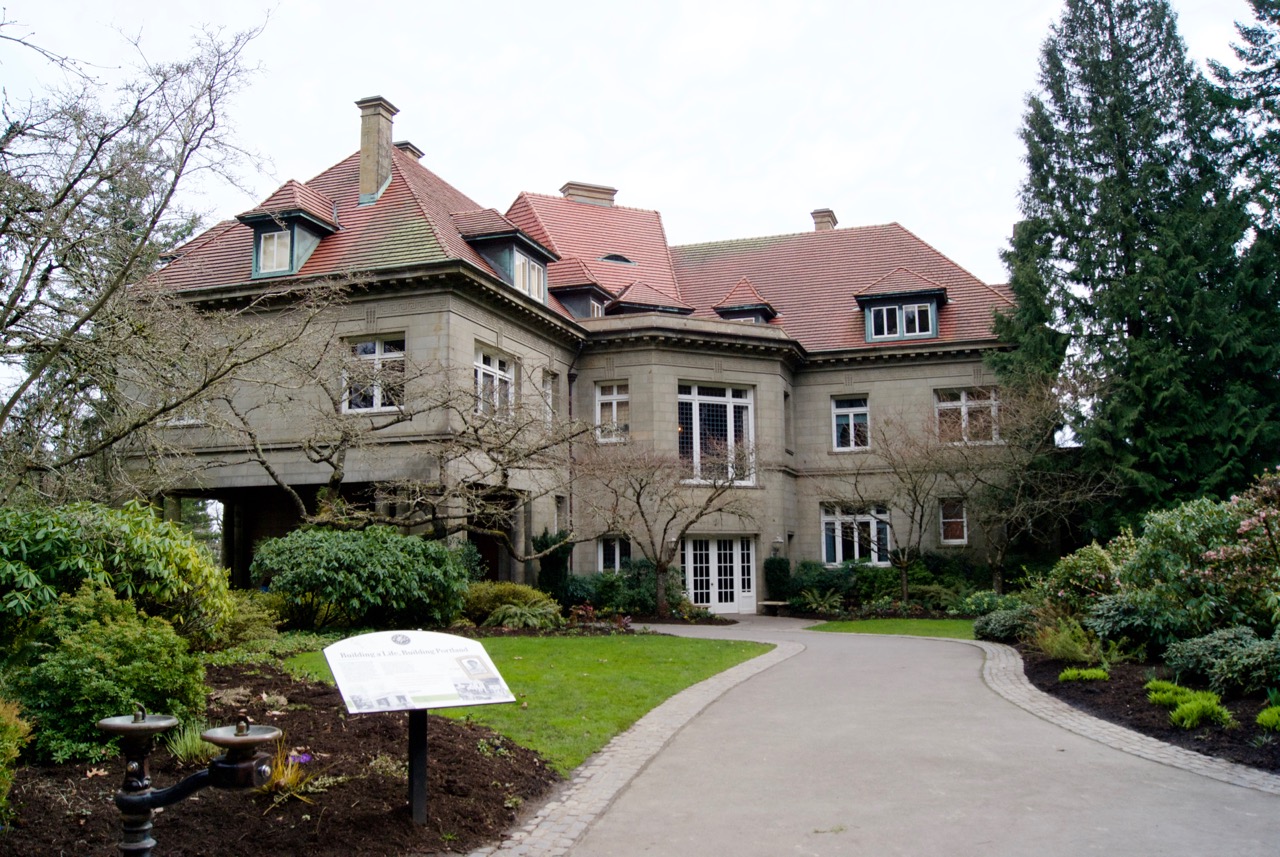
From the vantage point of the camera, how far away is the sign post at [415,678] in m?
5.63

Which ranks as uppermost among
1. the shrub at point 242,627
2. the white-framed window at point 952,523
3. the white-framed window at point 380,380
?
the white-framed window at point 380,380

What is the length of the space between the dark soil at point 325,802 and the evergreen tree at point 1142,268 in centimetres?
2200

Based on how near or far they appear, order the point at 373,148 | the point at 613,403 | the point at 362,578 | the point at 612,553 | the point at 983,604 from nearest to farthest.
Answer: the point at 362,578 < the point at 983,604 < the point at 373,148 < the point at 612,553 < the point at 613,403

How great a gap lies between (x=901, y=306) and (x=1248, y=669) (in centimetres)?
2133

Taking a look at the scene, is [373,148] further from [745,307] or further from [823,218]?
[823,218]

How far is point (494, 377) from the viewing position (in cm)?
2378

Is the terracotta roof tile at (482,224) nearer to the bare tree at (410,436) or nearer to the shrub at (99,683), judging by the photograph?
the bare tree at (410,436)

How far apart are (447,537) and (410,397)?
2994 mm

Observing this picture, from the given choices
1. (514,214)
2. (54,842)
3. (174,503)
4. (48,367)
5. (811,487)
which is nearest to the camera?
(54,842)

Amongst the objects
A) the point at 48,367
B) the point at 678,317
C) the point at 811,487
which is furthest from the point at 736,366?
the point at 48,367

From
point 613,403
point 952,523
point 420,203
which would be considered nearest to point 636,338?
point 613,403

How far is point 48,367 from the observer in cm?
975

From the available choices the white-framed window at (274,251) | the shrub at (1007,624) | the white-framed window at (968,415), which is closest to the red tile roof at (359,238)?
the white-framed window at (274,251)

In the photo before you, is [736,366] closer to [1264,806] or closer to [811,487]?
[811,487]
